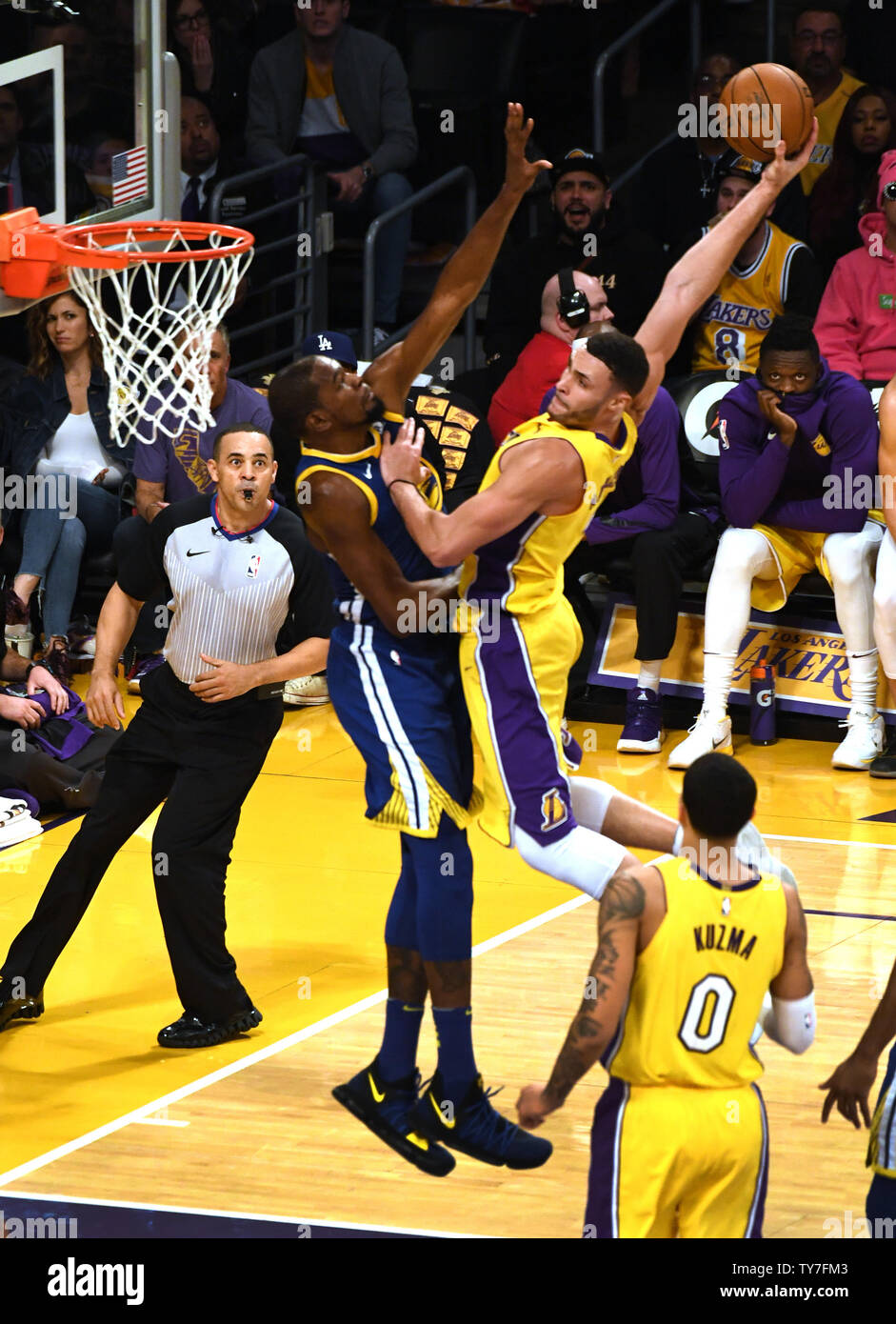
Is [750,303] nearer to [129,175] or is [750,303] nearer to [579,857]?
[129,175]

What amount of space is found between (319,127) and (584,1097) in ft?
24.8

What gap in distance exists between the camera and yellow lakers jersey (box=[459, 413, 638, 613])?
5262 millimetres

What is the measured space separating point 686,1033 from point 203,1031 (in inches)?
110

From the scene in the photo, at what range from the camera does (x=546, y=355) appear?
10.3m

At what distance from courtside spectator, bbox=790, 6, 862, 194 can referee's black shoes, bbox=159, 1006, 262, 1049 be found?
675cm

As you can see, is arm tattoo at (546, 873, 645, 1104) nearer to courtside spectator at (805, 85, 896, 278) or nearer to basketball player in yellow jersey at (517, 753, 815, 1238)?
basketball player in yellow jersey at (517, 753, 815, 1238)

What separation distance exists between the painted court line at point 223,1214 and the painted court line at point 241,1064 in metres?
0.10

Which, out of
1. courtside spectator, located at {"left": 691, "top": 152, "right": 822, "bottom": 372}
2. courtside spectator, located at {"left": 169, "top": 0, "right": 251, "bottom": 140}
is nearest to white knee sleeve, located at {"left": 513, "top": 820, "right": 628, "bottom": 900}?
courtside spectator, located at {"left": 691, "top": 152, "right": 822, "bottom": 372}

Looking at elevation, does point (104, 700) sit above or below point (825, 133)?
below

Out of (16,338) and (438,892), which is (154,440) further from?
(438,892)

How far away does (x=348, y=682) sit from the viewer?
17.7ft

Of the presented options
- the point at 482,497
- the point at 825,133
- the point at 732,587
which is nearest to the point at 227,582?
the point at 482,497

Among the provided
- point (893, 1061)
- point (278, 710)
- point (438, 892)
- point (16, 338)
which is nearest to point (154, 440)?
point (16, 338)

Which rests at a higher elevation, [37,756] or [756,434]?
[756,434]
